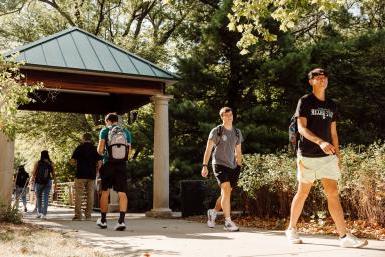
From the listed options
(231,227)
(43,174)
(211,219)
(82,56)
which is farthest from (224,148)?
(43,174)

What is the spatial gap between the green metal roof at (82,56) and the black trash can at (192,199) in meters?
2.61

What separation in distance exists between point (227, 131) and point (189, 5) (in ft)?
53.8

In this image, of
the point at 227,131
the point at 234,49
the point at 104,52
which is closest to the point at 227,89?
the point at 234,49

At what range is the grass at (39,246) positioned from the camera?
4562mm

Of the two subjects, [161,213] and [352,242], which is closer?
[352,242]

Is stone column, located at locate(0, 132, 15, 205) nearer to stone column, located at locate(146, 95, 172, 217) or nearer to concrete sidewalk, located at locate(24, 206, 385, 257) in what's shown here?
concrete sidewalk, located at locate(24, 206, 385, 257)

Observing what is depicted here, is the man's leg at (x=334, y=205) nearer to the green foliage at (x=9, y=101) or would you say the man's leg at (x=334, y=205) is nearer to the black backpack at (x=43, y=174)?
the green foliage at (x=9, y=101)

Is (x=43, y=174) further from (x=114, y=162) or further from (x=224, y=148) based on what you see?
(x=224, y=148)

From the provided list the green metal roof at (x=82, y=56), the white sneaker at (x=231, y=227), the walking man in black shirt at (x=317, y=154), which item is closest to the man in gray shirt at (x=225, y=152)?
the white sneaker at (x=231, y=227)

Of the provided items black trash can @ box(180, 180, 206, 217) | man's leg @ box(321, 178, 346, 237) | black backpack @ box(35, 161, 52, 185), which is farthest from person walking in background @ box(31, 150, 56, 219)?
man's leg @ box(321, 178, 346, 237)

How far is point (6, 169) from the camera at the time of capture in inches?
369

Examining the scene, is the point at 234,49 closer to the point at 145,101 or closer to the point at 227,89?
the point at 227,89

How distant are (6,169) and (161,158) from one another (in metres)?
3.83

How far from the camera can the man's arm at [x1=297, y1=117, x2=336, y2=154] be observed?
4855 millimetres
